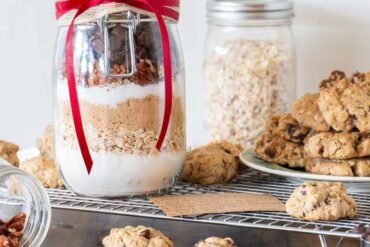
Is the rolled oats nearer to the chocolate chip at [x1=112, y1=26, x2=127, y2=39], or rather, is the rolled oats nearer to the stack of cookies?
the stack of cookies

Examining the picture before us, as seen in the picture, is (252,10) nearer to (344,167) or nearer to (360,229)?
(344,167)

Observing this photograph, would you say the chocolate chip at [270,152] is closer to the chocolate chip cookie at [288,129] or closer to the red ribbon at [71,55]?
the chocolate chip cookie at [288,129]

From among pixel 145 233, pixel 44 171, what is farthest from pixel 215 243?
pixel 44 171

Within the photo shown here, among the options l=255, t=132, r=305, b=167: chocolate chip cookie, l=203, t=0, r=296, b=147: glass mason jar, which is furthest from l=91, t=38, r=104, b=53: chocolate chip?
l=203, t=0, r=296, b=147: glass mason jar

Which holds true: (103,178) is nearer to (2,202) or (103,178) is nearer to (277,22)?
(2,202)

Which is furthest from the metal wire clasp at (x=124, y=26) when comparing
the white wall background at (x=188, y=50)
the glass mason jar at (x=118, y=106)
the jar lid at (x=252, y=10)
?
the white wall background at (x=188, y=50)

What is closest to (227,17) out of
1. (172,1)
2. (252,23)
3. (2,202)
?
(252,23)

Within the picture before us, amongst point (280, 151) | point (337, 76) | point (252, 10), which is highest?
point (252, 10)
